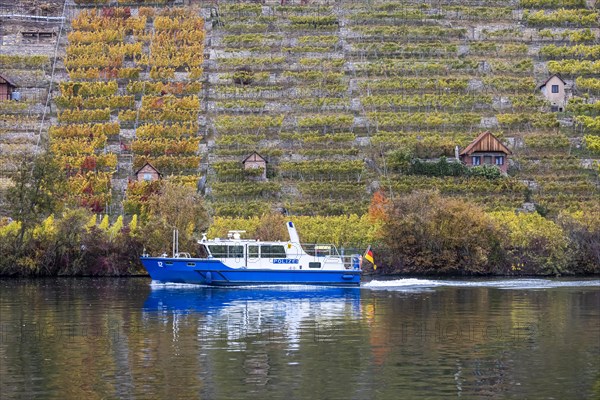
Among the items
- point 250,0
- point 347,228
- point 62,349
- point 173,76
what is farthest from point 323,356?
point 250,0

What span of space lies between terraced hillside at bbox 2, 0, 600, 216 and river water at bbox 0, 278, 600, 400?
29.9 meters

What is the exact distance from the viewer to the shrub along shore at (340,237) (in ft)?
281

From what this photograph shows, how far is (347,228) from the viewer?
9219cm

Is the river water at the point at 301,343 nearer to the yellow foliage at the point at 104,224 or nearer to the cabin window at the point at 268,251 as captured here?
the cabin window at the point at 268,251

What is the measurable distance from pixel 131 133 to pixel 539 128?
3845 centimetres

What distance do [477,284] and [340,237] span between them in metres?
16.3

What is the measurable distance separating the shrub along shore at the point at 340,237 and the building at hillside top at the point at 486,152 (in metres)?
15.1

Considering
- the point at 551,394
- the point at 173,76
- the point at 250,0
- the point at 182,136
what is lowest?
the point at 551,394

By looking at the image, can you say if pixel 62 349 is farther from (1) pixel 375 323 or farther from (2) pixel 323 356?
(1) pixel 375 323

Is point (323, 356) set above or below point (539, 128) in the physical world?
below

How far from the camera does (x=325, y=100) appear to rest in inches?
4604

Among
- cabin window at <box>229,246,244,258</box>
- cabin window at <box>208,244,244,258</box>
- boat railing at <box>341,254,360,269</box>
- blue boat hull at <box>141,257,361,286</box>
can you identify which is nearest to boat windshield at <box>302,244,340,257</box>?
boat railing at <box>341,254,360,269</box>

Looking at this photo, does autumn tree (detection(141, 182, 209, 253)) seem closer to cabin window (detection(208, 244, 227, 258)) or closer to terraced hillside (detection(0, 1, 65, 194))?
cabin window (detection(208, 244, 227, 258))

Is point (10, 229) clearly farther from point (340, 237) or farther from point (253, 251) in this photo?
point (340, 237)
